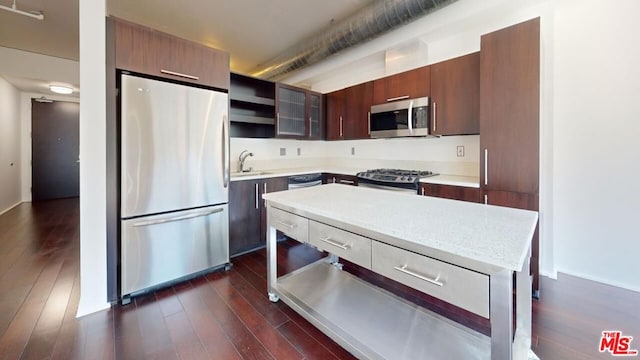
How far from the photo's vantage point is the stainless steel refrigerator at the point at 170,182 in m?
2.02

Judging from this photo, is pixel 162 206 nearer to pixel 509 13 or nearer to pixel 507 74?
pixel 507 74

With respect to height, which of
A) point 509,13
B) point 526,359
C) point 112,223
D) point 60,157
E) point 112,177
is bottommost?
point 526,359

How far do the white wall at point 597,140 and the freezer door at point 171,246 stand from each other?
3.26 m

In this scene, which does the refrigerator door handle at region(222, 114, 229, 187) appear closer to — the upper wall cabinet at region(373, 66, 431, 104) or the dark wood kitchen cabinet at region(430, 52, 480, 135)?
the upper wall cabinet at region(373, 66, 431, 104)

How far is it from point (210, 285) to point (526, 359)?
222cm

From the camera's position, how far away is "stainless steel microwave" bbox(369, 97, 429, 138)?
9.60 feet

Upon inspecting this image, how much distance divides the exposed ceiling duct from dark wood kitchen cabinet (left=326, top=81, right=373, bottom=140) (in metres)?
0.62

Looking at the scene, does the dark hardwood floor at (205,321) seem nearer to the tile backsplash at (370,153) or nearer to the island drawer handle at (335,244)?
the island drawer handle at (335,244)

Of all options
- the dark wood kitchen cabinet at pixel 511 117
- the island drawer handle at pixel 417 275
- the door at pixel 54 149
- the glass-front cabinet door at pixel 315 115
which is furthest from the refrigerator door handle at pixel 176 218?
the door at pixel 54 149

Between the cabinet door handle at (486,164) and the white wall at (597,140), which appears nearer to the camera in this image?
the white wall at (597,140)

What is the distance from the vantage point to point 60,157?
6020 mm

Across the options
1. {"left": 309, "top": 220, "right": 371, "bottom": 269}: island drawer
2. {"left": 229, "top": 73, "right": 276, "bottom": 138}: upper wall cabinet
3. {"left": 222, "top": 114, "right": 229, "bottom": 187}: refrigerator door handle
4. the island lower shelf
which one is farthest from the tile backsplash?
{"left": 309, "top": 220, "right": 371, "bottom": 269}: island drawer

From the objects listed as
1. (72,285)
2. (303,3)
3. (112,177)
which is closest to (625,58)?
(303,3)

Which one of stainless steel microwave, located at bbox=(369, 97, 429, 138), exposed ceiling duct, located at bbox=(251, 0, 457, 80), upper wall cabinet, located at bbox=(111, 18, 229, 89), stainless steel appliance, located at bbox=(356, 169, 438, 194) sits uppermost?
exposed ceiling duct, located at bbox=(251, 0, 457, 80)
